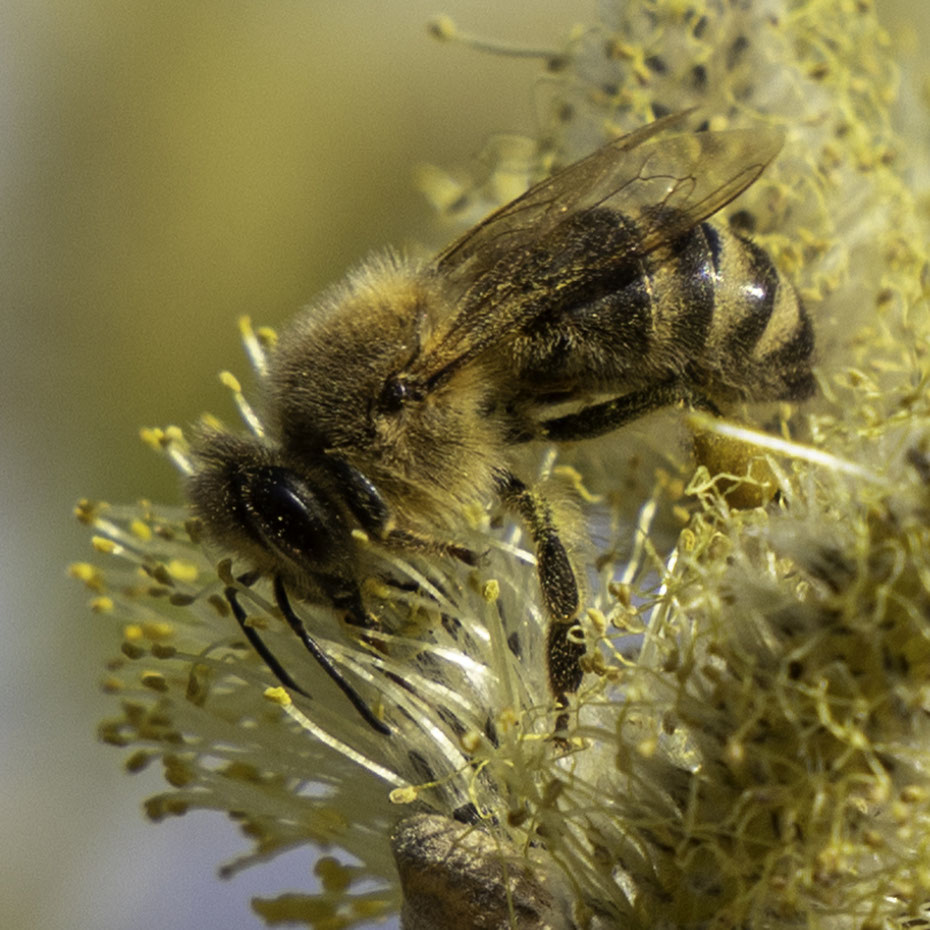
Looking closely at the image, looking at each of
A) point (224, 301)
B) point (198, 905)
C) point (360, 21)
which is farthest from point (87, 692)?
point (360, 21)

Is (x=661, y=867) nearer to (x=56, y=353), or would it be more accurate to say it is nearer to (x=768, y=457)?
(x=768, y=457)

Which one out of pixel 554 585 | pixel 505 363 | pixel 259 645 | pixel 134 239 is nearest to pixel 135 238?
pixel 134 239

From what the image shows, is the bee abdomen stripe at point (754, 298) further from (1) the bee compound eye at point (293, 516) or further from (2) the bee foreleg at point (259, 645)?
(2) the bee foreleg at point (259, 645)

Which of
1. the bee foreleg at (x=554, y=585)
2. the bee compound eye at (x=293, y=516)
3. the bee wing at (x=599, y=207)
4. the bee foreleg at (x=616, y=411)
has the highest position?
the bee wing at (x=599, y=207)

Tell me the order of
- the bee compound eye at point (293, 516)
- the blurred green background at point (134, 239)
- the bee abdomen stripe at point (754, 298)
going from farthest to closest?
the blurred green background at point (134, 239)
the bee abdomen stripe at point (754, 298)
the bee compound eye at point (293, 516)

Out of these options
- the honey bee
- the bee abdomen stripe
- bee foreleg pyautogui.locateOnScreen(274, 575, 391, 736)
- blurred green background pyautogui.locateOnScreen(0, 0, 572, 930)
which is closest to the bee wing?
the honey bee

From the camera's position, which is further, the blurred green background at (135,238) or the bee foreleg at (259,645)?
the blurred green background at (135,238)

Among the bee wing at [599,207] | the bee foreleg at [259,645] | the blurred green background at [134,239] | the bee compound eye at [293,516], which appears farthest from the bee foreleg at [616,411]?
the blurred green background at [134,239]

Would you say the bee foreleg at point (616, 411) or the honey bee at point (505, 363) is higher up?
the honey bee at point (505, 363)
